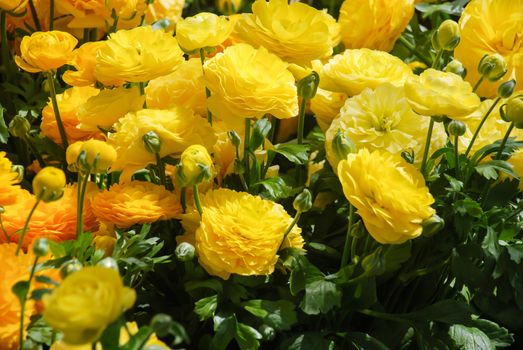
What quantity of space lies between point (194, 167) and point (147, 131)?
85 mm

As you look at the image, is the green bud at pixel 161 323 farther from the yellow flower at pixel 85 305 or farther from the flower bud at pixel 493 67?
the flower bud at pixel 493 67

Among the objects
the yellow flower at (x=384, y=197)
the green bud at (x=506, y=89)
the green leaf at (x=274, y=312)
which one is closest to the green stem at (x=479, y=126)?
the green bud at (x=506, y=89)

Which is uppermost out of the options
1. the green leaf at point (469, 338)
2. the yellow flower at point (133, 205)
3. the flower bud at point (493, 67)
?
the flower bud at point (493, 67)

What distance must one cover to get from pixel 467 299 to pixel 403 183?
23 centimetres

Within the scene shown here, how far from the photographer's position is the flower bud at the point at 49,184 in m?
0.64

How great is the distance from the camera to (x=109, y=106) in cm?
86

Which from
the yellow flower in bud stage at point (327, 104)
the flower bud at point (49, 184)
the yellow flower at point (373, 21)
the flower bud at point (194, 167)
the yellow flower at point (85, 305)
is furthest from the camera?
the yellow flower at point (373, 21)

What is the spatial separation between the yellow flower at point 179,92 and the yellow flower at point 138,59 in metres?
0.08

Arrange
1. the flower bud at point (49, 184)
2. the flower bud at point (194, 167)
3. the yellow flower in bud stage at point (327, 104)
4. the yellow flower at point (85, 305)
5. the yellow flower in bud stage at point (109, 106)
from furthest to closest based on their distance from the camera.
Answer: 1. the yellow flower in bud stage at point (327, 104)
2. the yellow flower in bud stage at point (109, 106)
3. the flower bud at point (194, 167)
4. the flower bud at point (49, 184)
5. the yellow flower at point (85, 305)

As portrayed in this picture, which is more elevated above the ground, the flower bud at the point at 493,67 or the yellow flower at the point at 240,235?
the flower bud at the point at 493,67

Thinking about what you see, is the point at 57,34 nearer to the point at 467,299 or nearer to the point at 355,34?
the point at 355,34

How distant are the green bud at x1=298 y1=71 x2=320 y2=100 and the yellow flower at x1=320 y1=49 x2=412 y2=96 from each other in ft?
0.14

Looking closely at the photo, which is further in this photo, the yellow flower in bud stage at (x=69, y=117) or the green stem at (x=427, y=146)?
the yellow flower in bud stage at (x=69, y=117)

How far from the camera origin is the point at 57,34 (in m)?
0.92
